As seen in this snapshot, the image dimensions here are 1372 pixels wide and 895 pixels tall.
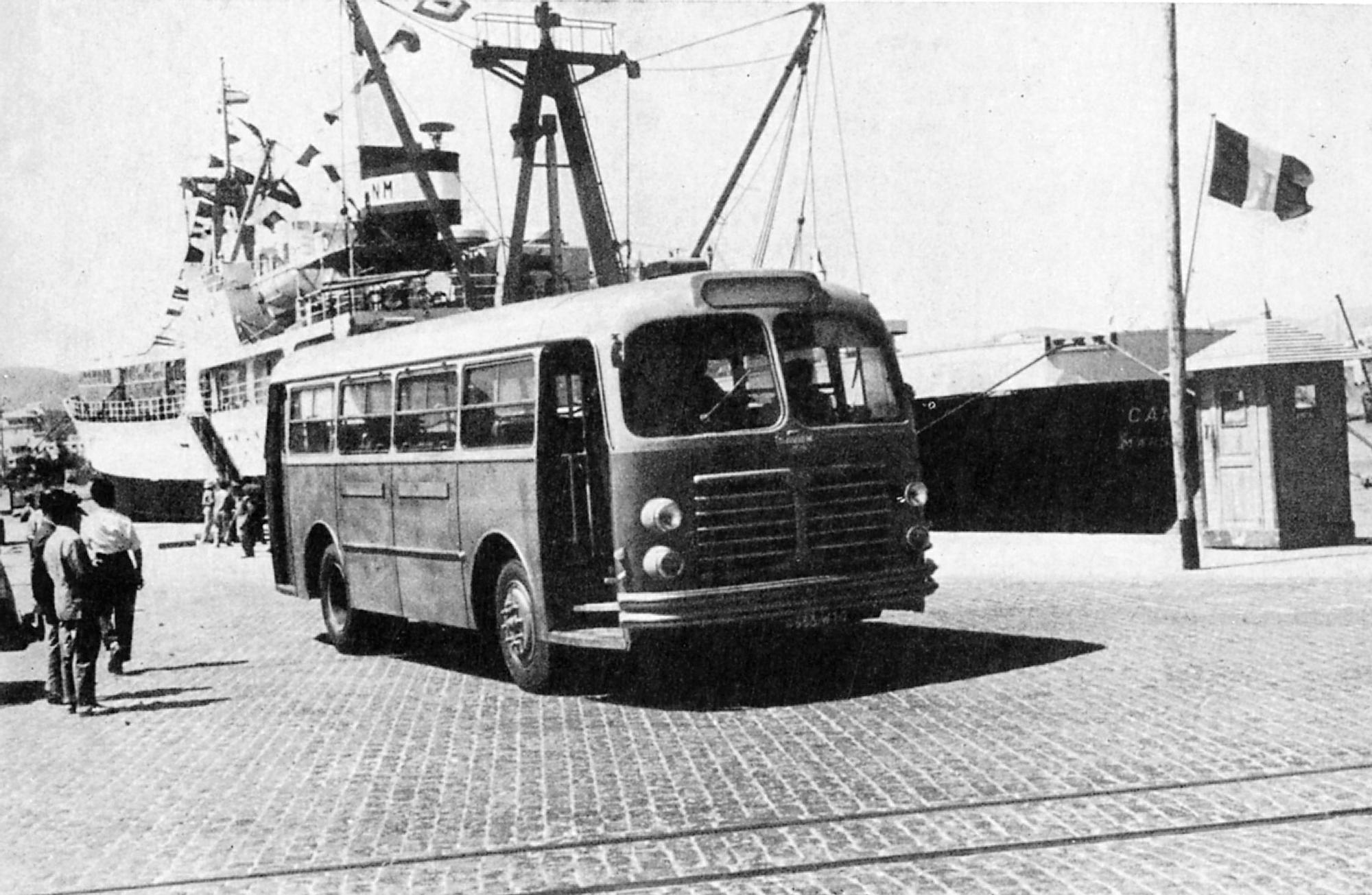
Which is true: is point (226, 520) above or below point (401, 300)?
below

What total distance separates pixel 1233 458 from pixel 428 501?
10008 mm

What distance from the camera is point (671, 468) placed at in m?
9.59

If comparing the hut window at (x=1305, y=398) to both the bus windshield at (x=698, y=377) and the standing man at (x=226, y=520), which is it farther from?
the standing man at (x=226, y=520)

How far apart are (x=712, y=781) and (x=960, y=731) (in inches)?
61.3

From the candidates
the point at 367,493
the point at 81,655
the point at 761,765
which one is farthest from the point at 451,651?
the point at 761,765

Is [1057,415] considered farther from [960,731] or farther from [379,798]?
[379,798]

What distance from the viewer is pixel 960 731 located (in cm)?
824

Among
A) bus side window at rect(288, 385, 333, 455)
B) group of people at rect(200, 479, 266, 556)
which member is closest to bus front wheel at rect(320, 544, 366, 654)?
bus side window at rect(288, 385, 333, 455)

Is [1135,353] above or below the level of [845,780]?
above

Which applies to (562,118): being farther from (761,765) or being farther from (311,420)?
(761,765)

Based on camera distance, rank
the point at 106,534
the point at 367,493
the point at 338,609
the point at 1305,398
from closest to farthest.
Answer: the point at 106,534 < the point at 367,493 < the point at 338,609 < the point at 1305,398

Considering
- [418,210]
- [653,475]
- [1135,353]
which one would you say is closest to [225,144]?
[418,210]

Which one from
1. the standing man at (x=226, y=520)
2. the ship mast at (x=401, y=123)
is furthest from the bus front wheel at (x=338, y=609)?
the standing man at (x=226, y=520)

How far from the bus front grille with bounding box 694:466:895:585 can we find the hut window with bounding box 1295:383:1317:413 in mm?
9116
